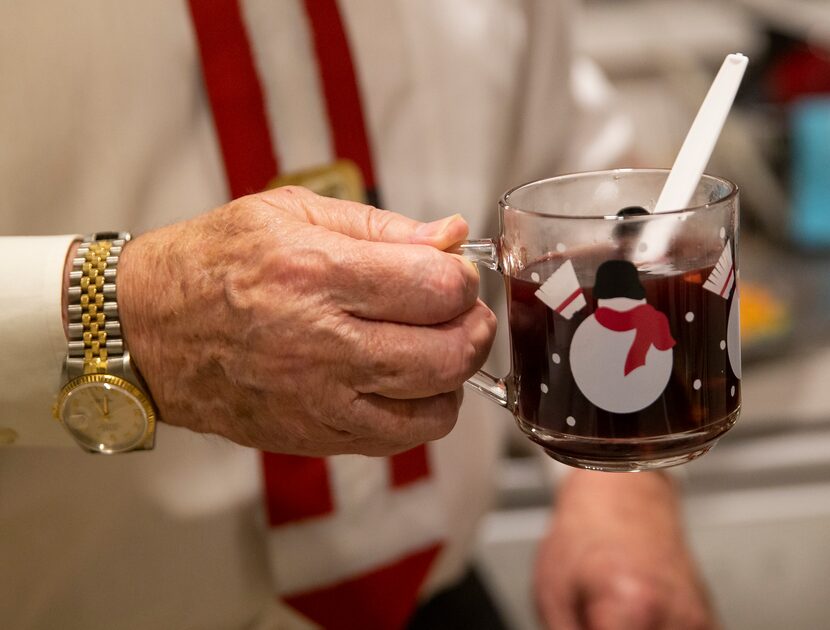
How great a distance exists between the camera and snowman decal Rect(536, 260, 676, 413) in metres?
0.58

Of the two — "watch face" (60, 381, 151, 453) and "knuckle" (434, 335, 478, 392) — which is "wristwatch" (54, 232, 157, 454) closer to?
"watch face" (60, 381, 151, 453)

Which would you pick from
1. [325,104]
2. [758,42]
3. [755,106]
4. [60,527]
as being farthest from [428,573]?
[758,42]

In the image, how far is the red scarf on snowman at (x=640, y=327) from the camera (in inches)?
23.0

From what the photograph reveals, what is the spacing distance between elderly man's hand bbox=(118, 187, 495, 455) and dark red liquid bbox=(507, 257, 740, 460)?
1.4 inches

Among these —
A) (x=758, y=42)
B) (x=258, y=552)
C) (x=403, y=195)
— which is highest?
(x=403, y=195)

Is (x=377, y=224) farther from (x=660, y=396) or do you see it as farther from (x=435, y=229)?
(x=660, y=396)

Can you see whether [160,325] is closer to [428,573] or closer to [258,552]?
[258,552]

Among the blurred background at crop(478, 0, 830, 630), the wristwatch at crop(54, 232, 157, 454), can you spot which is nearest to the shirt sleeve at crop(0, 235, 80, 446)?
the wristwatch at crop(54, 232, 157, 454)

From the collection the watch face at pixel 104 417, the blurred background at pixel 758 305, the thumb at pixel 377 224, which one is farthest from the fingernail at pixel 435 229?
the blurred background at pixel 758 305

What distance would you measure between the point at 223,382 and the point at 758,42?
1.76 m

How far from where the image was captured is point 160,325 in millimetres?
659

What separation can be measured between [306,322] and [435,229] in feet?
0.31

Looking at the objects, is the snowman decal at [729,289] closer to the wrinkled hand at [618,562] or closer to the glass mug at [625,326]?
the glass mug at [625,326]

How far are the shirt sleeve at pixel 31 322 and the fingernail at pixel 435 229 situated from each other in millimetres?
238
